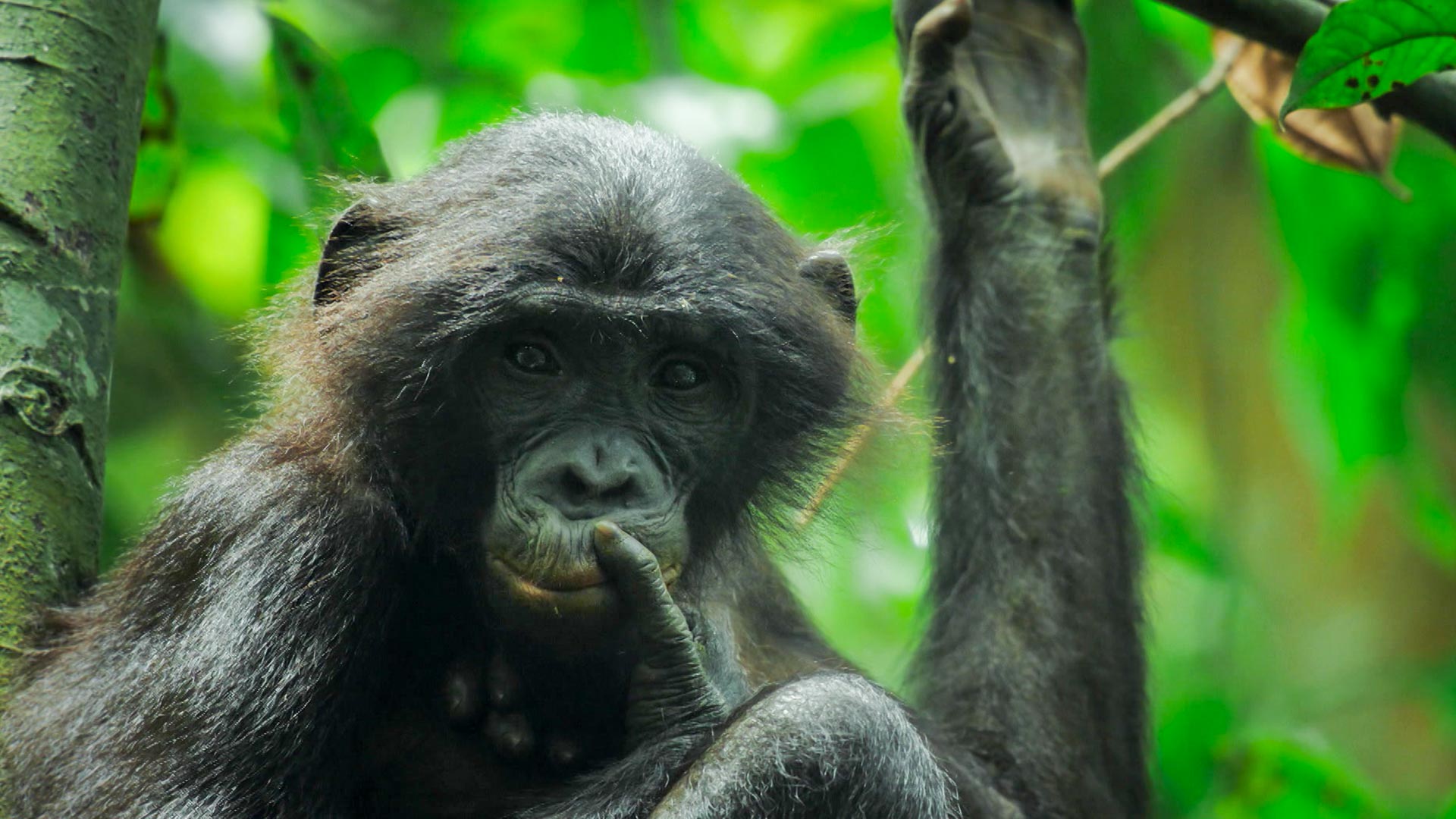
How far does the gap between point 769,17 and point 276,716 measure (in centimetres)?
710

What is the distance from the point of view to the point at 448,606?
4180 millimetres

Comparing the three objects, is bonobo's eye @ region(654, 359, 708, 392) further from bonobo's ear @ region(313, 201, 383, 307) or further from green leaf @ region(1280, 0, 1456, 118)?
green leaf @ region(1280, 0, 1456, 118)

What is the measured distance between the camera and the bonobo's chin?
3.65m

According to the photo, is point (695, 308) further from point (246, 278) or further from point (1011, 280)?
point (246, 278)

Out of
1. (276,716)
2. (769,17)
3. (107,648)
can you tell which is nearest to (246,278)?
(769,17)

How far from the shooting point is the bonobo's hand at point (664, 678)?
3.78m

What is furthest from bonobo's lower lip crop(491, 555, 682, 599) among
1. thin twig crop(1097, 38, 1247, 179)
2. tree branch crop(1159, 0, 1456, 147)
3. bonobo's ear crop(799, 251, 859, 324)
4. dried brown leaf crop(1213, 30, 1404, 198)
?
thin twig crop(1097, 38, 1247, 179)

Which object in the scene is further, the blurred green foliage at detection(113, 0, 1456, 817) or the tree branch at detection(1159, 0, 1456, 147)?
the blurred green foliage at detection(113, 0, 1456, 817)

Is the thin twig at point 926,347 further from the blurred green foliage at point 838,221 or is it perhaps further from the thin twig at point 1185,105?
the blurred green foliage at point 838,221

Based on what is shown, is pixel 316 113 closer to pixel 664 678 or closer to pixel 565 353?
pixel 565 353

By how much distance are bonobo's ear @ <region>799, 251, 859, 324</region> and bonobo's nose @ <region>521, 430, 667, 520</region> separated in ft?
3.78

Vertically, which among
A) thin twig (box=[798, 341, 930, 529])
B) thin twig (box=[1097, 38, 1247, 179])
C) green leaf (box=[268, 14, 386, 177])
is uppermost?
green leaf (box=[268, 14, 386, 177])

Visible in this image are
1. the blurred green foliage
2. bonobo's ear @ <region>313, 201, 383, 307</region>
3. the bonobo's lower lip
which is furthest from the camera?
the blurred green foliage

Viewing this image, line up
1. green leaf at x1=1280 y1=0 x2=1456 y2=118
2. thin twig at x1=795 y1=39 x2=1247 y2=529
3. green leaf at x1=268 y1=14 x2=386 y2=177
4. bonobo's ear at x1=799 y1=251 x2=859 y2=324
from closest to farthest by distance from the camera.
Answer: green leaf at x1=1280 y1=0 x2=1456 y2=118
bonobo's ear at x1=799 y1=251 x2=859 y2=324
thin twig at x1=795 y1=39 x2=1247 y2=529
green leaf at x1=268 y1=14 x2=386 y2=177
